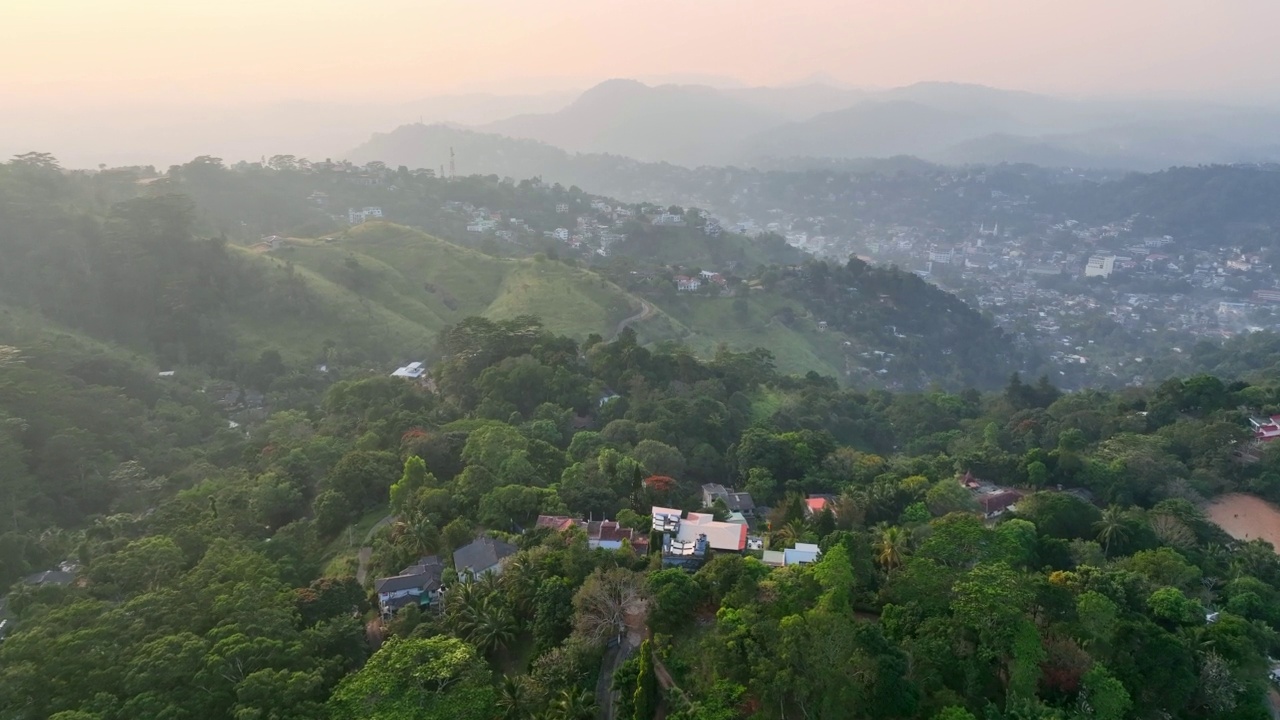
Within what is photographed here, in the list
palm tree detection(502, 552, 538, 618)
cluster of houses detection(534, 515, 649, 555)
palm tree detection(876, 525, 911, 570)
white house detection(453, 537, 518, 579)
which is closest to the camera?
palm tree detection(502, 552, 538, 618)

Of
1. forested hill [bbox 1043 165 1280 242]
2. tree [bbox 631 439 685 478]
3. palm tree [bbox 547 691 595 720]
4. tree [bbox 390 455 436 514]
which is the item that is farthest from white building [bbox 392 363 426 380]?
forested hill [bbox 1043 165 1280 242]

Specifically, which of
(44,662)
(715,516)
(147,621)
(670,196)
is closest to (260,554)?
(147,621)

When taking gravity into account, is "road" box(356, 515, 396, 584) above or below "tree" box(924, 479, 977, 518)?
below

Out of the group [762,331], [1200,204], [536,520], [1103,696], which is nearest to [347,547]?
[536,520]

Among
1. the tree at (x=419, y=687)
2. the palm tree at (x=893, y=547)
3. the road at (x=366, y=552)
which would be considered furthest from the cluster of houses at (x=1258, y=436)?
the road at (x=366, y=552)


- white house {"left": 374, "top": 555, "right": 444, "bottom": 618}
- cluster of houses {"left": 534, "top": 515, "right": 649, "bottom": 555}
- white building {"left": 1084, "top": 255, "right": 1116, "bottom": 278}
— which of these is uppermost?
cluster of houses {"left": 534, "top": 515, "right": 649, "bottom": 555}

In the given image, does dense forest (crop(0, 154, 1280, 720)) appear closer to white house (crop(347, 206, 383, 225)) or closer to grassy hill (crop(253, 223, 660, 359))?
grassy hill (crop(253, 223, 660, 359))
